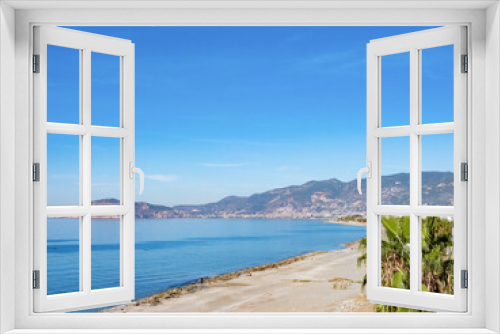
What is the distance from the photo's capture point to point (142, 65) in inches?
449

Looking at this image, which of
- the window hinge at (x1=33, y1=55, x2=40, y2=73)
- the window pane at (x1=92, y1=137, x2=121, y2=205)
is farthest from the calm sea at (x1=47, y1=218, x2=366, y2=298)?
the window hinge at (x1=33, y1=55, x2=40, y2=73)

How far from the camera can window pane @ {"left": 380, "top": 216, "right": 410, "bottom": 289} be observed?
13.4 feet

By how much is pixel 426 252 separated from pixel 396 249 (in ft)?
1.24

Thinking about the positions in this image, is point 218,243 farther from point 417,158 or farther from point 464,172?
point 464,172

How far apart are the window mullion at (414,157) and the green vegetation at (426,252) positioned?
1153mm

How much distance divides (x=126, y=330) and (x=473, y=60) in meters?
2.05

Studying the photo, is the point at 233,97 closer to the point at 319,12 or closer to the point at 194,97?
the point at 194,97

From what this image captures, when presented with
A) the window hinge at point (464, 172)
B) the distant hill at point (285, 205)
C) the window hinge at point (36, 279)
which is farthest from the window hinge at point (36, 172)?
the distant hill at point (285, 205)

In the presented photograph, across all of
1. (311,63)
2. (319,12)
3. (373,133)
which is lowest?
(373,133)

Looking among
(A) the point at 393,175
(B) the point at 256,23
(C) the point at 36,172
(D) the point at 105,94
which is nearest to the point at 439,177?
(A) the point at 393,175

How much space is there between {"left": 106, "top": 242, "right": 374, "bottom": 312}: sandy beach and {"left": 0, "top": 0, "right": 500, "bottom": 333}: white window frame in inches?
316

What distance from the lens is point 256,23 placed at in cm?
229

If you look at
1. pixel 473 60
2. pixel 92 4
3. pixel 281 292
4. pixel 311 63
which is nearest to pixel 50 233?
pixel 281 292

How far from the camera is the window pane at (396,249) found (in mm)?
4094
